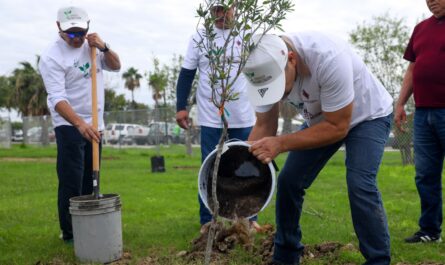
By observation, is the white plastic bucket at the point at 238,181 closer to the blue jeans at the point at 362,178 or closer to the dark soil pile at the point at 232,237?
the blue jeans at the point at 362,178

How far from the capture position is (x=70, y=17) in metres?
4.73

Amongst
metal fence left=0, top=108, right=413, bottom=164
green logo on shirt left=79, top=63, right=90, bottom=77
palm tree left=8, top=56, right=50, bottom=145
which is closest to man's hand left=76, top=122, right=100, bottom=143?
green logo on shirt left=79, top=63, right=90, bottom=77

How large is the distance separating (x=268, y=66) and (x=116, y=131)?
26910 millimetres

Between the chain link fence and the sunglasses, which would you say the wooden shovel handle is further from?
the chain link fence

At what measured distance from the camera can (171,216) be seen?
21.4 ft

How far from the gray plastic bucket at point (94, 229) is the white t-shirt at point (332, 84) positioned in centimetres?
174

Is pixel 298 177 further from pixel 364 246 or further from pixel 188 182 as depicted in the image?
pixel 188 182

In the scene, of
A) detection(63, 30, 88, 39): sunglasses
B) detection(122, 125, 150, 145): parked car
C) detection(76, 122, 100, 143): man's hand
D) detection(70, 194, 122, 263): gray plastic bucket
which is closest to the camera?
detection(70, 194, 122, 263): gray plastic bucket

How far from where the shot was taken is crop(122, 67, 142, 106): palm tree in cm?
6919

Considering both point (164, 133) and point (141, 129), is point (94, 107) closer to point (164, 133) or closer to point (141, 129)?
point (164, 133)

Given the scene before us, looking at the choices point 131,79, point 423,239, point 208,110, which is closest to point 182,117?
point 208,110

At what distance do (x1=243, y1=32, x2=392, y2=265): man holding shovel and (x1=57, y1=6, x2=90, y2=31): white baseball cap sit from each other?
189 centimetres

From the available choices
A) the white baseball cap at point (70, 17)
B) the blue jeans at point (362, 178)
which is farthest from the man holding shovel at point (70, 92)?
the blue jeans at point (362, 178)

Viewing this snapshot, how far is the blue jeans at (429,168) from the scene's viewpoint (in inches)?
191
